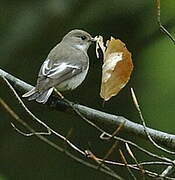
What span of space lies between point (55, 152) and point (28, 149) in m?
0.27

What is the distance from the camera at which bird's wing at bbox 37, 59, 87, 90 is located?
4516mm

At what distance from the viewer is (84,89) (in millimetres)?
5965

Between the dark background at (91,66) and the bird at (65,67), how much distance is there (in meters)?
0.26

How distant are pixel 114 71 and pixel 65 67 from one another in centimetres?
169

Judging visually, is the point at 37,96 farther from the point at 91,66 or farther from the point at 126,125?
the point at 91,66

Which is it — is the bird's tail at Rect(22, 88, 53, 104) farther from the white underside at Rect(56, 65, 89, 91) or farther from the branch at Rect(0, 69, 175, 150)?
the branch at Rect(0, 69, 175, 150)

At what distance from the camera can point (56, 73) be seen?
4.71 m

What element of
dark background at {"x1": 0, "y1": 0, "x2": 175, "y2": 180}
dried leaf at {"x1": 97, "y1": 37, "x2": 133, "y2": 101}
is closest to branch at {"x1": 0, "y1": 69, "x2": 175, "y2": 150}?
dried leaf at {"x1": 97, "y1": 37, "x2": 133, "y2": 101}

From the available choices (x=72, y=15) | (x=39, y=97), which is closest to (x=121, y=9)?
(x=72, y=15)

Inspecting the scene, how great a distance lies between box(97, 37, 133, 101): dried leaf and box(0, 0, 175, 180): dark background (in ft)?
8.13

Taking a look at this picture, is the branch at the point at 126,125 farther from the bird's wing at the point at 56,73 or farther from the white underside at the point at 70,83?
the white underside at the point at 70,83

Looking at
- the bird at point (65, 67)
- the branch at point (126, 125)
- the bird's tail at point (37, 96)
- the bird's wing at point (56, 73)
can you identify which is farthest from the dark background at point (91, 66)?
the branch at point (126, 125)

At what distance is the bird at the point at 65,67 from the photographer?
436 centimetres

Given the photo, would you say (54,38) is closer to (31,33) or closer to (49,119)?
(31,33)
